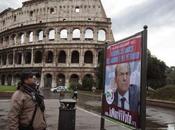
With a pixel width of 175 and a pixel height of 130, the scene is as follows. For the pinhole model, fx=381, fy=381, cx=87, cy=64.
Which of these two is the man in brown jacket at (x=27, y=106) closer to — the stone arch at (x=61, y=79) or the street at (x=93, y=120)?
the street at (x=93, y=120)

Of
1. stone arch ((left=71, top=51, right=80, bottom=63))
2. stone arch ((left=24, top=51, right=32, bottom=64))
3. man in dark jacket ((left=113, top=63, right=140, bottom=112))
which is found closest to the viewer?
man in dark jacket ((left=113, top=63, right=140, bottom=112))

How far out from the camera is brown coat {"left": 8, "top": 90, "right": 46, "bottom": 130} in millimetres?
5715

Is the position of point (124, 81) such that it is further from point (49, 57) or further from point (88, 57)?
point (49, 57)

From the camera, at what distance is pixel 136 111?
695cm

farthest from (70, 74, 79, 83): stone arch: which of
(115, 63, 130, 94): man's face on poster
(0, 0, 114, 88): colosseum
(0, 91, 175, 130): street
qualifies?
(115, 63, 130, 94): man's face on poster

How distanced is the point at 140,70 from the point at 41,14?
2797 inches

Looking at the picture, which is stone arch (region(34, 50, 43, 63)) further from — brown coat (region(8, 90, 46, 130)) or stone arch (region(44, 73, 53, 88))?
brown coat (region(8, 90, 46, 130))

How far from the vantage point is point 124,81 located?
7652 millimetres

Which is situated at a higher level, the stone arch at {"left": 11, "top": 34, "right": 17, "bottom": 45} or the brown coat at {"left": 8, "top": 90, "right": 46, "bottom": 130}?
the stone arch at {"left": 11, "top": 34, "right": 17, "bottom": 45}

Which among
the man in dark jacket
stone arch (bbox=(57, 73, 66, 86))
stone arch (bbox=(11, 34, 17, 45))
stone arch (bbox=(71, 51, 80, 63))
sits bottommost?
the man in dark jacket

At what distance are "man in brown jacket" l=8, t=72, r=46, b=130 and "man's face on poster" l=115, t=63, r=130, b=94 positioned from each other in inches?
84.8

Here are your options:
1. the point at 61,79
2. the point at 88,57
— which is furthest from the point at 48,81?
the point at 88,57

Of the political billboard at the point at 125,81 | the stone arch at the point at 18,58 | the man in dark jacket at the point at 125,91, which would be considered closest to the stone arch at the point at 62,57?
the stone arch at the point at 18,58

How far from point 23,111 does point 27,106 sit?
98 mm
